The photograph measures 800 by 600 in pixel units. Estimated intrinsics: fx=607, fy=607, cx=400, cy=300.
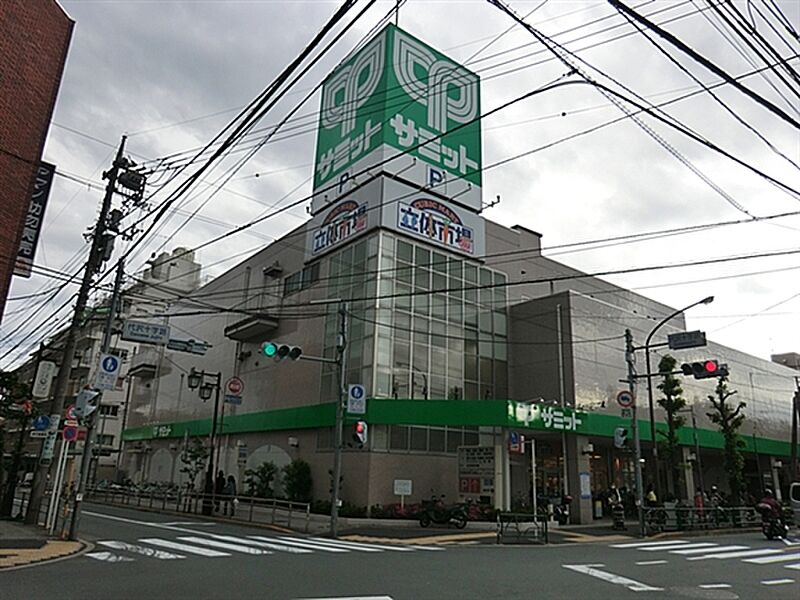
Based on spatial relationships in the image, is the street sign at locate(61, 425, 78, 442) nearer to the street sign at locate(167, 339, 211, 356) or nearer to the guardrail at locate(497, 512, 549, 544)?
the street sign at locate(167, 339, 211, 356)

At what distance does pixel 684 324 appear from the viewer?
3962 cm

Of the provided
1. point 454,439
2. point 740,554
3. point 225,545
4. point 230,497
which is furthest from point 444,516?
point 740,554

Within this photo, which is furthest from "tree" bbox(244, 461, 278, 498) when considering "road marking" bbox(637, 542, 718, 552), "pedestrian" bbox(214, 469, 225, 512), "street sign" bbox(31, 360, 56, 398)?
"road marking" bbox(637, 542, 718, 552)

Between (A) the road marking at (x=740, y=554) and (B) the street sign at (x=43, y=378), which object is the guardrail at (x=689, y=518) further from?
(B) the street sign at (x=43, y=378)

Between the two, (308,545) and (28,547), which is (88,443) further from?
(308,545)

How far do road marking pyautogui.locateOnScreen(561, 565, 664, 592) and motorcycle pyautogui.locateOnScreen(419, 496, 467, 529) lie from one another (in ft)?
33.7

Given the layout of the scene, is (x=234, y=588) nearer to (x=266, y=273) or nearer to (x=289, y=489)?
(x=289, y=489)

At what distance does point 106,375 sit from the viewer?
16.2m

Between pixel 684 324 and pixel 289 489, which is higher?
pixel 684 324

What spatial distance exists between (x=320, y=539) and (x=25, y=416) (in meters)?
11.3

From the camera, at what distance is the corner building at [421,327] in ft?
83.3

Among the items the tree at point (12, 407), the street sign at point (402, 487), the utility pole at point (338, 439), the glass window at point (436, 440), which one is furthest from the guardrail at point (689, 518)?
the tree at point (12, 407)

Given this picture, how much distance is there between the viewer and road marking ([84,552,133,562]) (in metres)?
11.9

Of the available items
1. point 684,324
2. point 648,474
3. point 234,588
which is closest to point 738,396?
point 684,324
